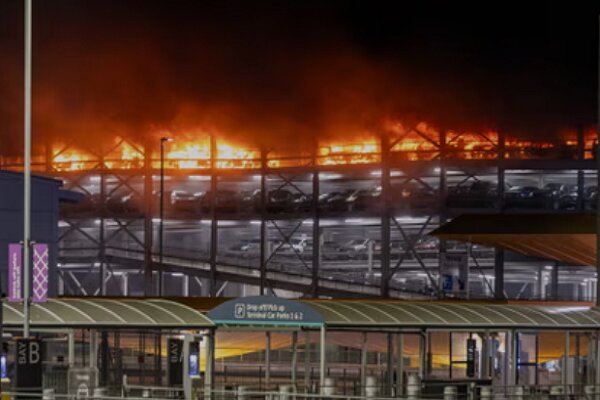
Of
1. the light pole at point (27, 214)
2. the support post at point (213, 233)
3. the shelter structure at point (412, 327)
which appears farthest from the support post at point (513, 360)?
the support post at point (213, 233)

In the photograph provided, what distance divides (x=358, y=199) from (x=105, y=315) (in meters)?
66.3

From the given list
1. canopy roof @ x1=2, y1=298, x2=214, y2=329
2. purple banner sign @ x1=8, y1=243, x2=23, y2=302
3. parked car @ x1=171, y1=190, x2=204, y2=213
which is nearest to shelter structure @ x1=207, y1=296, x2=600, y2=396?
canopy roof @ x1=2, y1=298, x2=214, y2=329

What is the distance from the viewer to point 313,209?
4122 inches

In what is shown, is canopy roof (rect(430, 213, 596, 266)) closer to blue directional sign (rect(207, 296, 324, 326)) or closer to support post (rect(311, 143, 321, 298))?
support post (rect(311, 143, 321, 298))

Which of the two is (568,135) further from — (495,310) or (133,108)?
(495,310)

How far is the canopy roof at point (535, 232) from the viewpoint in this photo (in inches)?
2675

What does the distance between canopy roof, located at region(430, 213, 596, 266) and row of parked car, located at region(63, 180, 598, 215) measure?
24.6 m

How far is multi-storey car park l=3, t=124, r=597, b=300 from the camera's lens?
334 feet

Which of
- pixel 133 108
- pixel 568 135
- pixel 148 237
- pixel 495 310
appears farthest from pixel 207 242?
pixel 495 310

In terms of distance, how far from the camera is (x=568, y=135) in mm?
102812

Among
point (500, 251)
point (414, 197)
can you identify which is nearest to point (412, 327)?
point (500, 251)

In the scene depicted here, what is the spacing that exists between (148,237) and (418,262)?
62.6 feet

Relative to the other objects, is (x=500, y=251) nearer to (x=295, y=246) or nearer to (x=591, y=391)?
(x=295, y=246)

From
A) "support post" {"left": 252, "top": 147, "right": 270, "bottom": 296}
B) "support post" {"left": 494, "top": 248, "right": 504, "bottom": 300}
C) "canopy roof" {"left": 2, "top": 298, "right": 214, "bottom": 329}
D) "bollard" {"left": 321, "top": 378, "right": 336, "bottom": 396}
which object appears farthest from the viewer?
"support post" {"left": 252, "top": 147, "right": 270, "bottom": 296}
